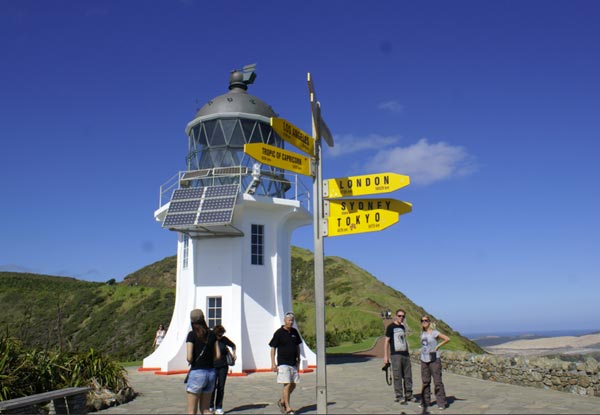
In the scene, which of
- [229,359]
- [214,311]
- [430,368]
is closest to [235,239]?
[214,311]

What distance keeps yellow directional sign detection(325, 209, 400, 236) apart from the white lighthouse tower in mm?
8804

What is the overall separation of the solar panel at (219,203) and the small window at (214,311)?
2.92m

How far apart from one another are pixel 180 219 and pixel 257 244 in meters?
2.68

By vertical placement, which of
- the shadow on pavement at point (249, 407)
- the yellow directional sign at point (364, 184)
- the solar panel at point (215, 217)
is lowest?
the shadow on pavement at point (249, 407)

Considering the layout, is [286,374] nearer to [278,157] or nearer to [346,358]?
[278,157]

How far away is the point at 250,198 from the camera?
15.1m

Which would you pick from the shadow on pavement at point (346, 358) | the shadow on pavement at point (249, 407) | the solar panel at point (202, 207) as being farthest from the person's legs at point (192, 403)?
the shadow on pavement at point (346, 358)

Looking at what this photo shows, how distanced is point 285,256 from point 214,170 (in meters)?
3.60

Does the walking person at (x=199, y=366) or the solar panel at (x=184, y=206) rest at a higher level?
the solar panel at (x=184, y=206)

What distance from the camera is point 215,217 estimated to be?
45.9ft

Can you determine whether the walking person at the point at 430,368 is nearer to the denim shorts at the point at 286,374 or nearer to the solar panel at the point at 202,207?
the denim shorts at the point at 286,374

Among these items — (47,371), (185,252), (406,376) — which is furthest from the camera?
(185,252)

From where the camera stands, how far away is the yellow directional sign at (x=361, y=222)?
19.1ft

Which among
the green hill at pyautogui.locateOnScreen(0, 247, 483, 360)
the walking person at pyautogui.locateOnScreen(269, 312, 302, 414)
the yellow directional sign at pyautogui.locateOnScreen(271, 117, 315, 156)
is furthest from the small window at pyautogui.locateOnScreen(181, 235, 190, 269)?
the green hill at pyautogui.locateOnScreen(0, 247, 483, 360)
